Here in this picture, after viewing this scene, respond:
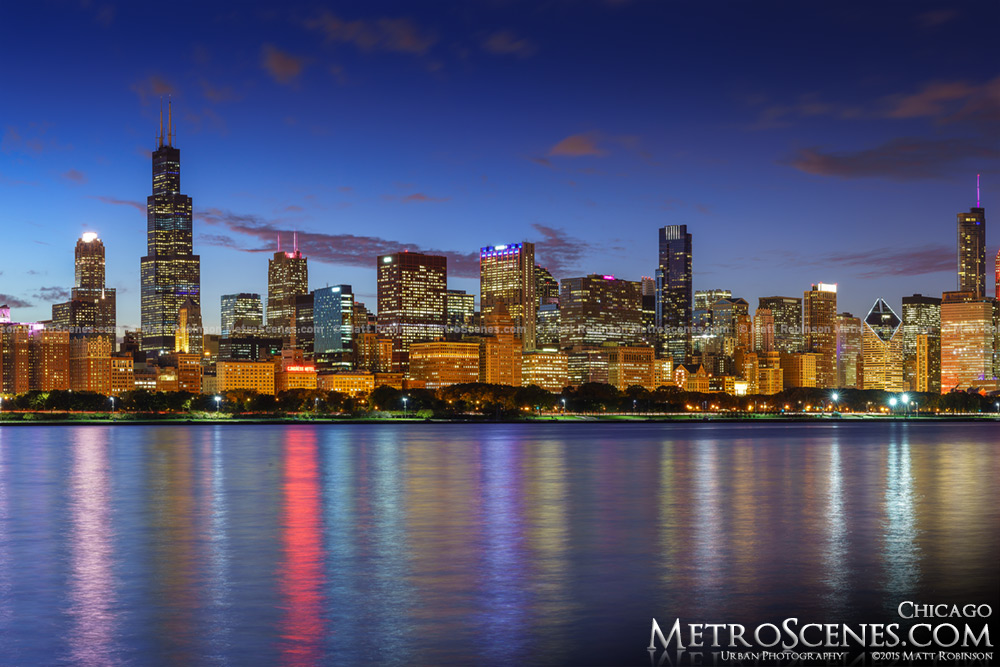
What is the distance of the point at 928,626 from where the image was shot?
798 inches

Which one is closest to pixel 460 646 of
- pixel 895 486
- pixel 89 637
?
pixel 89 637

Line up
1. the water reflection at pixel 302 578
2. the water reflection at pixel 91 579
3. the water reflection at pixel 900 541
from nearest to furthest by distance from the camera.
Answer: the water reflection at pixel 302 578 → the water reflection at pixel 91 579 → the water reflection at pixel 900 541

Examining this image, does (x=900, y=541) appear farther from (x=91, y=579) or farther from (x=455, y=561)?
(x=91, y=579)

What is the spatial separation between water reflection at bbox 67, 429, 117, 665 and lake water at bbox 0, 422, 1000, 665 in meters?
0.09

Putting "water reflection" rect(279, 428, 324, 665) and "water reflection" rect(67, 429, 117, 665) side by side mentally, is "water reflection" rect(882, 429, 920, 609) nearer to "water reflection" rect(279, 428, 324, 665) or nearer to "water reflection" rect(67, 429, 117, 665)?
"water reflection" rect(279, 428, 324, 665)

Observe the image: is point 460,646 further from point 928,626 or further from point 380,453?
point 380,453

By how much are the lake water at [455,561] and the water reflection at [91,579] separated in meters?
0.09

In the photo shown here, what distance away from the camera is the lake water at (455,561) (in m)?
20.2

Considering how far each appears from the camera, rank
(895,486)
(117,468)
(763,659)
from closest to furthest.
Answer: (763,659), (895,486), (117,468)

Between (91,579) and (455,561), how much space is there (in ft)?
30.3

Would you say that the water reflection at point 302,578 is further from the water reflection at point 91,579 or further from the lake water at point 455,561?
the water reflection at point 91,579

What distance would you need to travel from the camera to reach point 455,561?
1156 inches

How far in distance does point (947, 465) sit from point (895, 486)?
2131 cm

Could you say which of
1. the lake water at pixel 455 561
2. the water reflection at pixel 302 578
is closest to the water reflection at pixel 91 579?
the lake water at pixel 455 561
